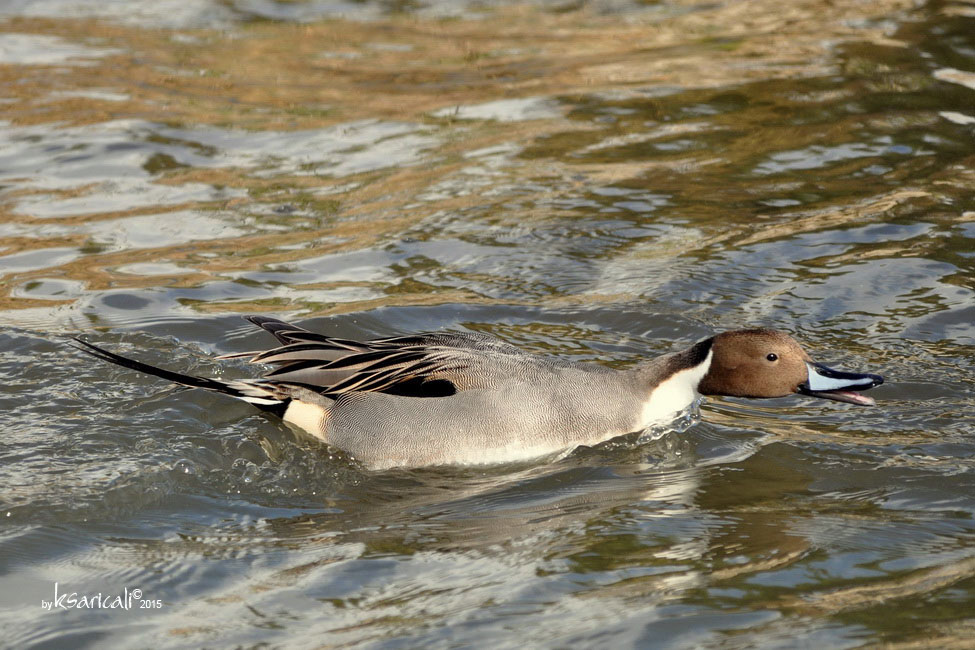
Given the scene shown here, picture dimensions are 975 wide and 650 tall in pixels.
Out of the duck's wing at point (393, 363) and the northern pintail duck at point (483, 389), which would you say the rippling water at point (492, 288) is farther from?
the duck's wing at point (393, 363)

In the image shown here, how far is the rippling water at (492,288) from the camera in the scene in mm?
4309

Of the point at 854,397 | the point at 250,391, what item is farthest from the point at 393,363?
the point at 854,397

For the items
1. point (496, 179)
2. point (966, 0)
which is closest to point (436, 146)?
point (496, 179)

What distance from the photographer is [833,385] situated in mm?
5559

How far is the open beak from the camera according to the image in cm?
552

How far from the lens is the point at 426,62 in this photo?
39.1 feet

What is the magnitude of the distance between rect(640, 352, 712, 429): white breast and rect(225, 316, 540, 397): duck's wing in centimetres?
59

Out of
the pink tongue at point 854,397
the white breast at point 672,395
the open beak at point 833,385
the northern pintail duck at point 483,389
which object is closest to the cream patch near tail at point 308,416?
the northern pintail duck at point 483,389

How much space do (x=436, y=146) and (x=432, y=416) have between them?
456 centimetres

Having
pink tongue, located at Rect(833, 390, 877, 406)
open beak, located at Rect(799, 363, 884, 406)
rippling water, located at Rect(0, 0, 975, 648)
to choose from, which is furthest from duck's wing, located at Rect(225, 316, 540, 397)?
pink tongue, located at Rect(833, 390, 877, 406)

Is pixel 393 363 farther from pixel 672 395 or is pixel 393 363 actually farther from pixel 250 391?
pixel 672 395

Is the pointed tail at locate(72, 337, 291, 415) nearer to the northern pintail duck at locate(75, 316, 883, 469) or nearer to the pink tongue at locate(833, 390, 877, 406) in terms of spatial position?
the northern pintail duck at locate(75, 316, 883, 469)

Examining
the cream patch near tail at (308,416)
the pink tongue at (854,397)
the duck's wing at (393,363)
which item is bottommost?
the cream patch near tail at (308,416)

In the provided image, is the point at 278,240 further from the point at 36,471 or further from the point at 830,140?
the point at 830,140
